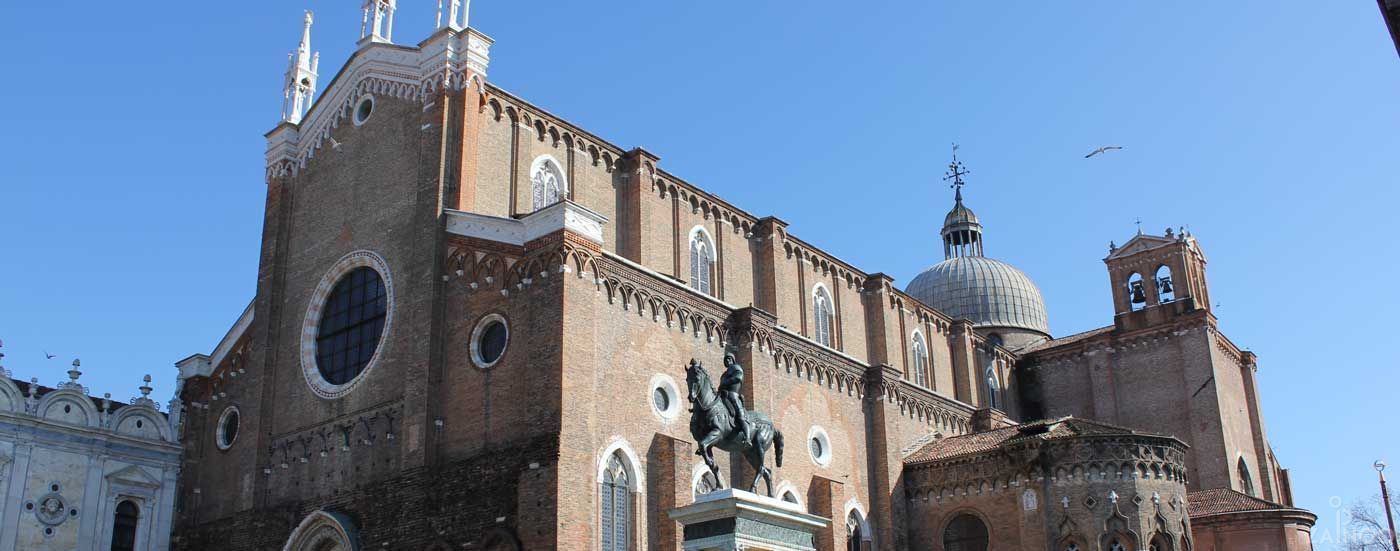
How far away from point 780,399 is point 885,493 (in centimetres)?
435

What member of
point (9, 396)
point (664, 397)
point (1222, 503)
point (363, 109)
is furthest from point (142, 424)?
point (1222, 503)

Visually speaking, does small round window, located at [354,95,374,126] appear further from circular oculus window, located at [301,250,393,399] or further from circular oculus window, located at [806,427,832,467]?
circular oculus window, located at [806,427,832,467]

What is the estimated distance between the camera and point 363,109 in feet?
92.1

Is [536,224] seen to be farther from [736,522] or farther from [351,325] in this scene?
[736,522]

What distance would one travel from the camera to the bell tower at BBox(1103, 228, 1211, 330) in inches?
1564

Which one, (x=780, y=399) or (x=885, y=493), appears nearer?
(x=780, y=399)

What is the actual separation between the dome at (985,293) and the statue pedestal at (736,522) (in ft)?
97.5

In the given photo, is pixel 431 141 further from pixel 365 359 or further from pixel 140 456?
pixel 140 456

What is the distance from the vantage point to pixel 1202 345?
38.5m

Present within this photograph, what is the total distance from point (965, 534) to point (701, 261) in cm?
885

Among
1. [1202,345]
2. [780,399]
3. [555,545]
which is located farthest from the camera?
[1202,345]

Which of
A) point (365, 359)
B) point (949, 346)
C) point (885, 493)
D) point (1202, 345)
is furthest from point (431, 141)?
point (1202, 345)

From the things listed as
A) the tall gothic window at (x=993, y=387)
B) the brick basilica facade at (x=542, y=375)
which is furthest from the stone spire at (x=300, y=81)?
the tall gothic window at (x=993, y=387)

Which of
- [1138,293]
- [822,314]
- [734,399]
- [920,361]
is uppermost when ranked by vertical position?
[1138,293]
